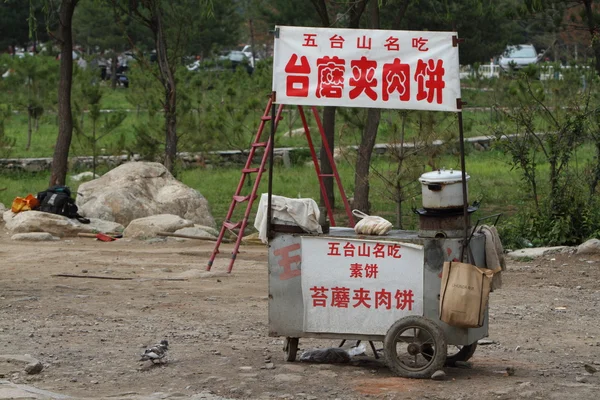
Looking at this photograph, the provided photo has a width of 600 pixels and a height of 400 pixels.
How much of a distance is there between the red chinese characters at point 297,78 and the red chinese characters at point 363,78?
29 cm

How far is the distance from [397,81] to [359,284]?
131 centimetres

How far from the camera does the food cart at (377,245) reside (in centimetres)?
695

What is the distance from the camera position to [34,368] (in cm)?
701

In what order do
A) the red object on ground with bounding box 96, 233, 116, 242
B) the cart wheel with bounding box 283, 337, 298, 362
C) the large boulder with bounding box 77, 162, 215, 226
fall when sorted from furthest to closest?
the large boulder with bounding box 77, 162, 215, 226
the red object on ground with bounding box 96, 233, 116, 242
the cart wheel with bounding box 283, 337, 298, 362

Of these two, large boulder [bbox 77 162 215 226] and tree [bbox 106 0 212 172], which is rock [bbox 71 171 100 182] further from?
large boulder [bbox 77 162 215 226]

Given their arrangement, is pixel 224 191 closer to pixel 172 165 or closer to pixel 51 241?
pixel 172 165

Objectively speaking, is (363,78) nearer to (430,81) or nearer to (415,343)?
(430,81)

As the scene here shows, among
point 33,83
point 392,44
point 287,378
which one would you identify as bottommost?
point 287,378

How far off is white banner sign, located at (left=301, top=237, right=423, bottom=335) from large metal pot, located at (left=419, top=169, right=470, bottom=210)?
34cm

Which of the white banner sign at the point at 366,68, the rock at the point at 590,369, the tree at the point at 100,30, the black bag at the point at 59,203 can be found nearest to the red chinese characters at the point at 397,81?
the white banner sign at the point at 366,68

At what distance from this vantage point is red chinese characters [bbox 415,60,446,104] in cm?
699

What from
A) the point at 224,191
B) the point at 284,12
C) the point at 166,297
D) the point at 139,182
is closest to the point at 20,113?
the point at 284,12

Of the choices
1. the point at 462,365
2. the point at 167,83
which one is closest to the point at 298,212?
the point at 462,365

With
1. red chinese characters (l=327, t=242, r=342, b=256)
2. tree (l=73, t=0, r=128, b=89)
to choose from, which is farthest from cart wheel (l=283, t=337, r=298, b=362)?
tree (l=73, t=0, r=128, b=89)
